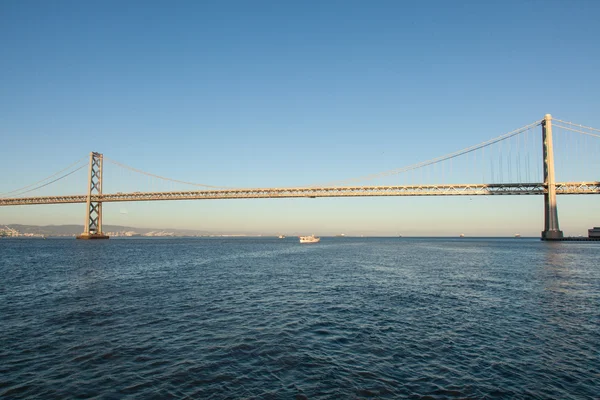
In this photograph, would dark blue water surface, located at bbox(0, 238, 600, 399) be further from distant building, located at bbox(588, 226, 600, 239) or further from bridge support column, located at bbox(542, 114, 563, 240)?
→ distant building, located at bbox(588, 226, 600, 239)

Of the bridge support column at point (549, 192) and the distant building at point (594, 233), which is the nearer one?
the bridge support column at point (549, 192)

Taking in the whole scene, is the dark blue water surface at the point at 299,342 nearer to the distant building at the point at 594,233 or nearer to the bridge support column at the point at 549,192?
the bridge support column at the point at 549,192

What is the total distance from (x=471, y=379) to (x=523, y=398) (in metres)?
0.90

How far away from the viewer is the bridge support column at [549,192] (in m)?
61.5

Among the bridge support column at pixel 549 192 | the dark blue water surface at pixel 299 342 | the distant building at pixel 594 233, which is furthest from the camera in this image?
the distant building at pixel 594 233

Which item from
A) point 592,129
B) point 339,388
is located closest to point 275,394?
point 339,388

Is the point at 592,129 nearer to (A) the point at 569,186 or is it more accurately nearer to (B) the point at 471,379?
(A) the point at 569,186

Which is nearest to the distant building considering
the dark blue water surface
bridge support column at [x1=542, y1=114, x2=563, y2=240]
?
bridge support column at [x1=542, y1=114, x2=563, y2=240]

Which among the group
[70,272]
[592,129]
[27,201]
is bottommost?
[70,272]

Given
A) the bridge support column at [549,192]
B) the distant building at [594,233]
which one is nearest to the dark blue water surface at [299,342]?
the bridge support column at [549,192]

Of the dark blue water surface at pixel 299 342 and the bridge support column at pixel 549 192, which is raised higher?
the bridge support column at pixel 549 192

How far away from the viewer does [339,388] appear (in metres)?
6.40

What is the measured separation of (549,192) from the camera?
61.6m

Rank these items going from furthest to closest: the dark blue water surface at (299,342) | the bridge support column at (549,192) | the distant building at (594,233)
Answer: the distant building at (594,233) → the bridge support column at (549,192) → the dark blue water surface at (299,342)
